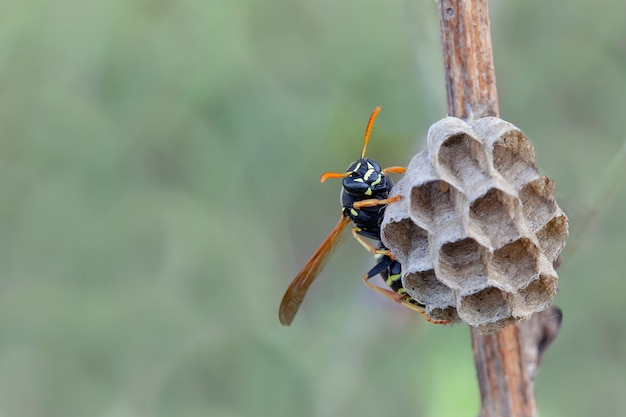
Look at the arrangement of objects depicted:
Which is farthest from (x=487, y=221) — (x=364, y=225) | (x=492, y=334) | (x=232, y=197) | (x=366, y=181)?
(x=232, y=197)

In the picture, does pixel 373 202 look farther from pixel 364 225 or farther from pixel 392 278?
pixel 392 278

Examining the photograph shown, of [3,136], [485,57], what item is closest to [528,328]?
[485,57]

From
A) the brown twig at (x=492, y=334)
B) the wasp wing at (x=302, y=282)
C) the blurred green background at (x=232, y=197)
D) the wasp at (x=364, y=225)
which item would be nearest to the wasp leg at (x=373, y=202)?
the wasp at (x=364, y=225)

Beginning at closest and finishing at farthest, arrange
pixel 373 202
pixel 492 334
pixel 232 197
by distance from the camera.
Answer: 1. pixel 492 334
2. pixel 373 202
3. pixel 232 197

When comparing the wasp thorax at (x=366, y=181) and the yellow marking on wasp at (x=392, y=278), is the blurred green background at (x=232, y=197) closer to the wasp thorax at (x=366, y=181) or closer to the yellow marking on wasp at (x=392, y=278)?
the yellow marking on wasp at (x=392, y=278)

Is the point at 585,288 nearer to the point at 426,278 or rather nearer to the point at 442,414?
the point at 442,414

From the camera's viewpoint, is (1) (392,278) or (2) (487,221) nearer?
(2) (487,221)
